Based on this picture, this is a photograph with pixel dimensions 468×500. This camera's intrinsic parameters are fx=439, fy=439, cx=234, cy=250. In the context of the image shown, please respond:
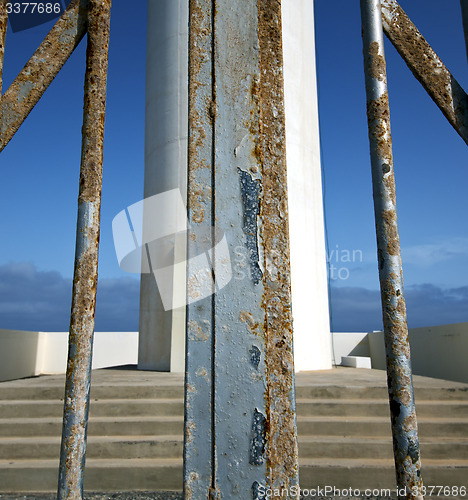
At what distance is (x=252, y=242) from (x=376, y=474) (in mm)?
2849

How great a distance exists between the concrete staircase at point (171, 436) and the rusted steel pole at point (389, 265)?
7.95 ft

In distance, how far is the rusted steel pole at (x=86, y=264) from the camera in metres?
0.96

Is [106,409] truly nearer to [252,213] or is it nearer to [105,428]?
[105,428]

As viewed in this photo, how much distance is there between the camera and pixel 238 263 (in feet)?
3.21

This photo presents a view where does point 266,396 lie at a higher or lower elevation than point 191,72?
lower

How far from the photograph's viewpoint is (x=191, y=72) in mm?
1065

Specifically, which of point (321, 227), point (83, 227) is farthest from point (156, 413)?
point (321, 227)

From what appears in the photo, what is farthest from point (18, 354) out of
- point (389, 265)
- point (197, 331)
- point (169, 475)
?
point (389, 265)

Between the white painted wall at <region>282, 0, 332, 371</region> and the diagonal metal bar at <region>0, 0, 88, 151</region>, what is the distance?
5700mm

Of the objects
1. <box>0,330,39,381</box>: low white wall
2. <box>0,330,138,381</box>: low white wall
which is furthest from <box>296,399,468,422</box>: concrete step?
<box>0,330,138,381</box>: low white wall

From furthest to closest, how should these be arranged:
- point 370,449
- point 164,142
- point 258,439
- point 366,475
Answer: point 164,142, point 370,449, point 366,475, point 258,439

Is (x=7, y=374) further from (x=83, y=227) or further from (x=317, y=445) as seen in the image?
(x=83, y=227)

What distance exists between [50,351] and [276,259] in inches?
372

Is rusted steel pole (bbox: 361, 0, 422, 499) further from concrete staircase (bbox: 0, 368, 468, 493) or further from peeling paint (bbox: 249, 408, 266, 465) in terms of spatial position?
concrete staircase (bbox: 0, 368, 468, 493)
